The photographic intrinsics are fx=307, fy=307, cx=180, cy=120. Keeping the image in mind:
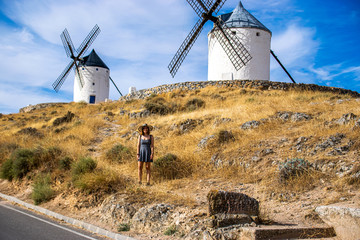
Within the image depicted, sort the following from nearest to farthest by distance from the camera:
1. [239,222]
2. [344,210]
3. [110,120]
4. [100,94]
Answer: [344,210], [239,222], [110,120], [100,94]

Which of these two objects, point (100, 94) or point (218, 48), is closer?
point (218, 48)

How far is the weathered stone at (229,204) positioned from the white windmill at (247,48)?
19.8m

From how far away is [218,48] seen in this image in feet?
84.6

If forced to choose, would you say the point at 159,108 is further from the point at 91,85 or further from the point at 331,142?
the point at 91,85

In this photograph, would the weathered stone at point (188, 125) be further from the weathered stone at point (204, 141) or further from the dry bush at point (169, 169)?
the dry bush at point (169, 169)

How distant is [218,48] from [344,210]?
21.9 meters

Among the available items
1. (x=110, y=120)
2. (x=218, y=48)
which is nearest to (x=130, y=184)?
(x=110, y=120)

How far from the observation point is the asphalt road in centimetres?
597

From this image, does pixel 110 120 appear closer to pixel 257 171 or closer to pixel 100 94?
pixel 257 171

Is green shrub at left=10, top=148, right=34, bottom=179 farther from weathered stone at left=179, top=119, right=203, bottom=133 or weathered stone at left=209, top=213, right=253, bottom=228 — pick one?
weathered stone at left=209, top=213, right=253, bottom=228

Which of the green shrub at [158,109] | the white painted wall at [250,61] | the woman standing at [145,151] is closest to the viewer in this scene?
the woman standing at [145,151]

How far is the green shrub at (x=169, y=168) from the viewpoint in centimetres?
983

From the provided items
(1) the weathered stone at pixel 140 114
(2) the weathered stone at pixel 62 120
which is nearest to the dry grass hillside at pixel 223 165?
(1) the weathered stone at pixel 140 114

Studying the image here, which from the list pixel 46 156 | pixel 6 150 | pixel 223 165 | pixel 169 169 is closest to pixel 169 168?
pixel 169 169
